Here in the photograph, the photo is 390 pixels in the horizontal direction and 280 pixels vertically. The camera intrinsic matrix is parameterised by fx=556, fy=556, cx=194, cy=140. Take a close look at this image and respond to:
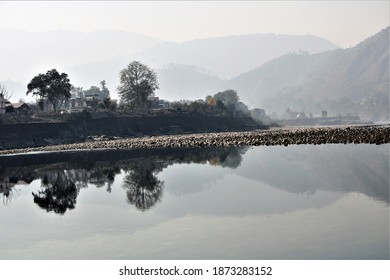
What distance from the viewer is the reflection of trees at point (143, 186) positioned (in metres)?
30.6

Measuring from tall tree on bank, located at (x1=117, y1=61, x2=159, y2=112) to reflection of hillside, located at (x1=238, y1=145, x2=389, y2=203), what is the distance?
87087 mm

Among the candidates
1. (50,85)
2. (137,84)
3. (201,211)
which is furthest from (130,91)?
(201,211)

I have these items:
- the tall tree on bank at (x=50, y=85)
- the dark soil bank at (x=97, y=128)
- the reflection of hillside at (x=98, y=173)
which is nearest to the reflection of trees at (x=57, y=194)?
the reflection of hillside at (x=98, y=173)

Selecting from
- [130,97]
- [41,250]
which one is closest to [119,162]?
[41,250]

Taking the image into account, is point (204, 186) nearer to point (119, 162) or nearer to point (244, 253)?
point (244, 253)

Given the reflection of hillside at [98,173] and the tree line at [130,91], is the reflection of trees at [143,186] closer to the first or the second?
the reflection of hillside at [98,173]

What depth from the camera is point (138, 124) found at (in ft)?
420

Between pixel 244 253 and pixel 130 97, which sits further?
pixel 130 97

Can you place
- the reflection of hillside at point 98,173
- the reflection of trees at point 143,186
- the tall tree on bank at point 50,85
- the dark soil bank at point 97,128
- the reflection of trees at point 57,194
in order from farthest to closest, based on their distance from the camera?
the tall tree on bank at point 50,85
the dark soil bank at point 97,128
the reflection of hillside at point 98,173
the reflection of trees at point 57,194
the reflection of trees at point 143,186

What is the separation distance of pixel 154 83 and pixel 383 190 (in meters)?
121

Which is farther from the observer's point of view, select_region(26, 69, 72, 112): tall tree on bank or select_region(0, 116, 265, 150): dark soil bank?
select_region(26, 69, 72, 112): tall tree on bank

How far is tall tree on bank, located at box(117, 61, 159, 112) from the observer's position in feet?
482

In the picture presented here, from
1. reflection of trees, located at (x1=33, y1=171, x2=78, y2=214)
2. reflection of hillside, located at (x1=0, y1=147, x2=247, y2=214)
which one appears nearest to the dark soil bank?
reflection of hillside, located at (x1=0, y1=147, x2=247, y2=214)

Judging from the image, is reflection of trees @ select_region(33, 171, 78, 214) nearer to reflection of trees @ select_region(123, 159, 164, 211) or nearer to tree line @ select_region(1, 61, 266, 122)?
reflection of trees @ select_region(123, 159, 164, 211)
